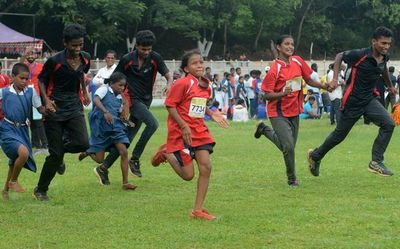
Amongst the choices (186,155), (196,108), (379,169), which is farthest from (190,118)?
(379,169)

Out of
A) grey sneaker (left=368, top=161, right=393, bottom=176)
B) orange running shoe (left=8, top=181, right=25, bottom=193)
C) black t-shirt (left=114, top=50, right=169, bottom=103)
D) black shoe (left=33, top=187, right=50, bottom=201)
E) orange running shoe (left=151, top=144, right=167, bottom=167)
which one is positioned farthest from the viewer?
black t-shirt (left=114, top=50, right=169, bottom=103)

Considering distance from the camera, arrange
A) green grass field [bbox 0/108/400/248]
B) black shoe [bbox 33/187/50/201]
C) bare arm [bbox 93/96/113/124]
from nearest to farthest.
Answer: green grass field [bbox 0/108/400/248]
black shoe [bbox 33/187/50/201]
bare arm [bbox 93/96/113/124]

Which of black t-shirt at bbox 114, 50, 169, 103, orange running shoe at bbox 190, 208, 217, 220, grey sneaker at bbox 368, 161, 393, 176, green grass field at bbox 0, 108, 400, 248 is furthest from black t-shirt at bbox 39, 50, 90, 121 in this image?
grey sneaker at bbox 368, 161, 393, 176

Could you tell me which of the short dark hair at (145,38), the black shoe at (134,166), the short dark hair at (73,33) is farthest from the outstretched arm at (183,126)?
the black shoe at (134,166)

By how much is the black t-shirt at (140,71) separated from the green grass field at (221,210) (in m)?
1.16

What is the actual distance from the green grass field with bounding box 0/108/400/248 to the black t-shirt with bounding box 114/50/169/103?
1.16 m

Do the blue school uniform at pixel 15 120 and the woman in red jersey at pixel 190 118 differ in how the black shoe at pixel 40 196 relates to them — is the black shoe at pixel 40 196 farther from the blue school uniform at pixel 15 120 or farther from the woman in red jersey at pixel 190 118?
the woman in red jersey at pixel 190 118

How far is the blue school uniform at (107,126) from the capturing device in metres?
9.85

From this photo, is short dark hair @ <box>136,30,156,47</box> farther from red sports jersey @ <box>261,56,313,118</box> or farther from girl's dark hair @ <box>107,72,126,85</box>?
red sports jersey @ <box>261,56,313,118</box>

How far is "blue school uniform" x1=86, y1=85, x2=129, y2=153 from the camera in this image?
9.85 meters

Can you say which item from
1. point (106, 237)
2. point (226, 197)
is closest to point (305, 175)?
point (226, 197)

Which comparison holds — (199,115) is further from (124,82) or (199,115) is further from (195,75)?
(124,82)

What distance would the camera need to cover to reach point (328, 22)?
168ft

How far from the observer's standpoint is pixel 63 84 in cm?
869
